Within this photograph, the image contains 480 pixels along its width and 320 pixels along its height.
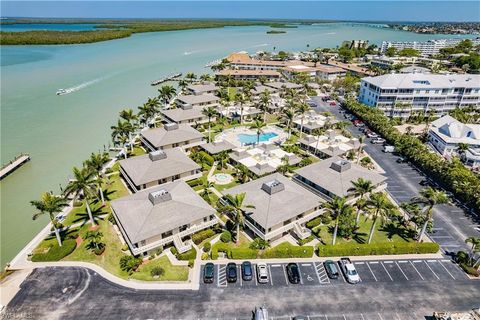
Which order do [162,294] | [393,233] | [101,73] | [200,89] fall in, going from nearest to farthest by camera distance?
[162,294]
[393,233]
[200,89]
[101,73]

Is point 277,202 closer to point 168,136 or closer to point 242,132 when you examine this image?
point 168,136

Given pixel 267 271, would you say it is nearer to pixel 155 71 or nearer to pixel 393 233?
pixel 393 233

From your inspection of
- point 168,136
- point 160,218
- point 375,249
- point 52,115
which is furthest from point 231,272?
point 52,115

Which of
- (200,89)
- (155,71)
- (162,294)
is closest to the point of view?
(162,294)

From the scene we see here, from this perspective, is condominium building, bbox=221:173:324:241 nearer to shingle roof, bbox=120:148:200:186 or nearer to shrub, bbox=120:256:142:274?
shingle roof, bbox=120:148:200:186

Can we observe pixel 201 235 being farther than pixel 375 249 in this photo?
Yes

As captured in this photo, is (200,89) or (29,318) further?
(200,89)

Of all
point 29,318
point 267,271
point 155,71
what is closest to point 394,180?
point 267,271

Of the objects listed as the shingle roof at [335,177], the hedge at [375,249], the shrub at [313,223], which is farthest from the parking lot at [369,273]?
the shingle roof at [335,177]
